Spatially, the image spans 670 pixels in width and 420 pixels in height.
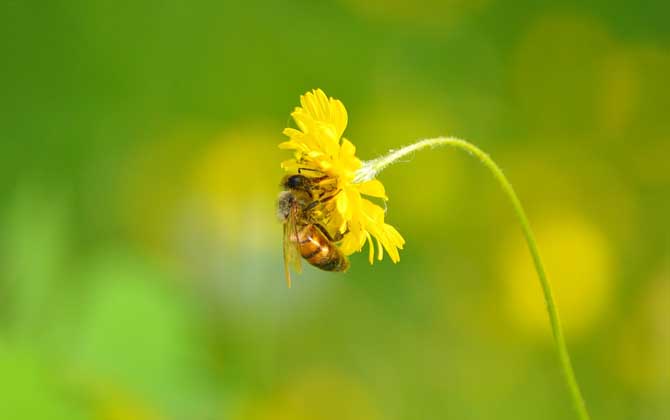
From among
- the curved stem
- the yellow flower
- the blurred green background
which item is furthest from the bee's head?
the blurred green background

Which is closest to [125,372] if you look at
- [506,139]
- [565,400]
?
[565,400]

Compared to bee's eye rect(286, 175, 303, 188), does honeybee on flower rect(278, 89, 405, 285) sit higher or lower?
lower

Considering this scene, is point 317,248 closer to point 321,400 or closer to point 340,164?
point 340,164

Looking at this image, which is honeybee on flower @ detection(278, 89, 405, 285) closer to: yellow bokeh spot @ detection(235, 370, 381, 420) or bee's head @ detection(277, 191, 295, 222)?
bee's head @ detection(277, 191, 295, 222)

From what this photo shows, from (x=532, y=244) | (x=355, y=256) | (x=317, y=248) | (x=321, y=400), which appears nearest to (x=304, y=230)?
(x=317, y=248)

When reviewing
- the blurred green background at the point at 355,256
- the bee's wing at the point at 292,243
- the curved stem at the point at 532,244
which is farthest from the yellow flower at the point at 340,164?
the blurred green background at the point at 355,256

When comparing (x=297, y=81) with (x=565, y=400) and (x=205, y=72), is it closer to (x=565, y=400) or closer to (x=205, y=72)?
(x=205, y=72)

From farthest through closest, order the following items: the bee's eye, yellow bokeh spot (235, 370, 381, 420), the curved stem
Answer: yellow bokeh spot (235, 370, 381, 420)
the bee's eye
the curved stem
